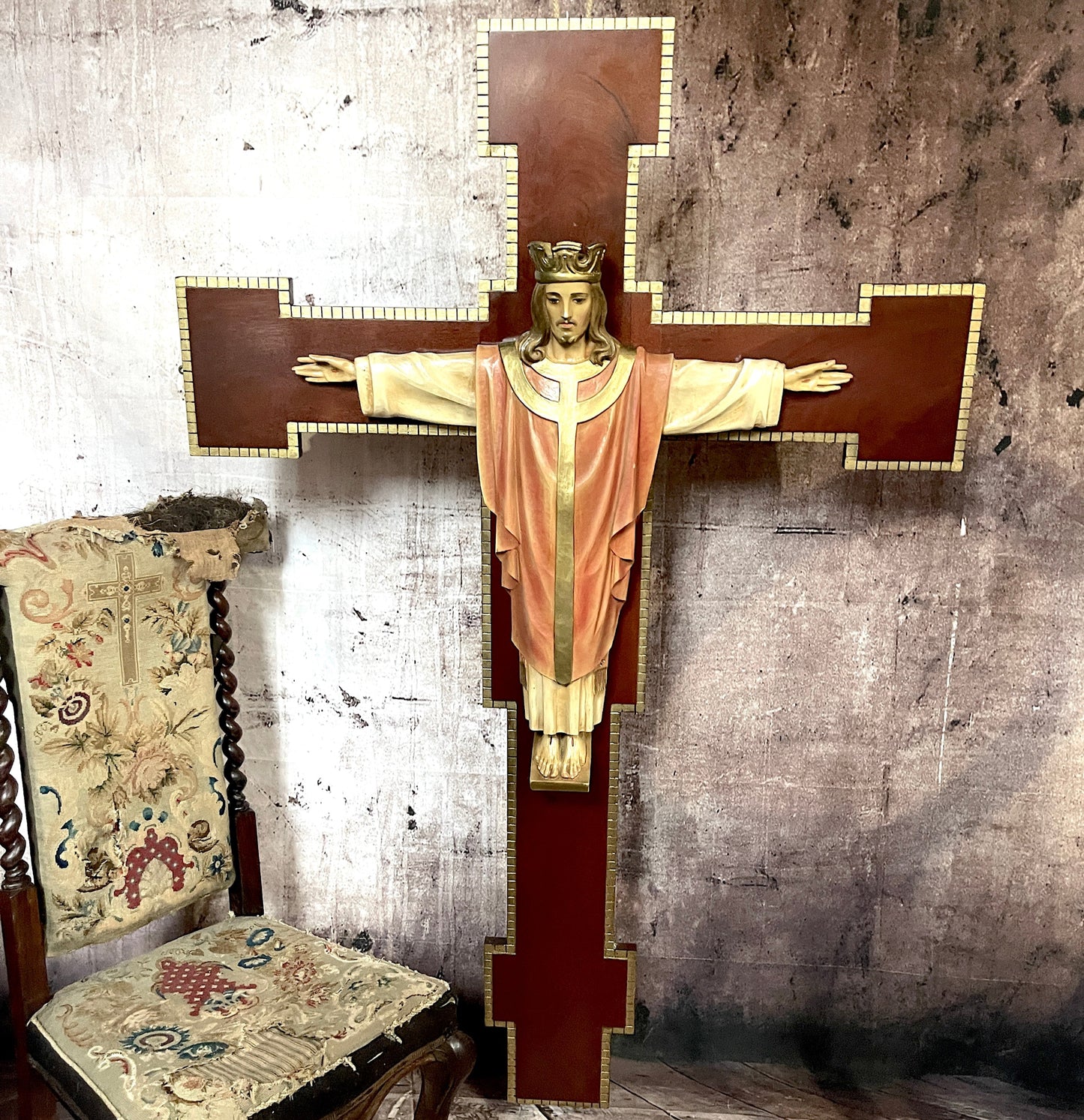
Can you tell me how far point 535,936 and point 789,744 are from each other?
0.78m

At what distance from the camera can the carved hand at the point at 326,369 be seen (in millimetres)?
1741

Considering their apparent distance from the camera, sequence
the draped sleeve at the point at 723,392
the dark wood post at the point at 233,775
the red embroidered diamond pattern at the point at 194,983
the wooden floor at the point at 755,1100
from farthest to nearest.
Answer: the wooden floor at the point at 755,1100
the dark wood post at the point at 233,775
the red embroidered diamond pattern at the point at 194,983
the draped sleeve at the point at 723,392

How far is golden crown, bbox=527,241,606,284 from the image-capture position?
1561 millimetres

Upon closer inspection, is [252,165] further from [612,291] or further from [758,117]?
[758,117]

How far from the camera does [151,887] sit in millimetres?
1904

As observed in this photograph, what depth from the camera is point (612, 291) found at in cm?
173

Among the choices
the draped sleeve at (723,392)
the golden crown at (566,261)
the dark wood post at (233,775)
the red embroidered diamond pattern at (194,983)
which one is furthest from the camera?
the dark wood post at (233,775)

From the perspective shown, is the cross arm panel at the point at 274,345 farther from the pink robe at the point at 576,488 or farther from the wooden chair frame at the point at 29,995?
the wooden chair frame at the point at 29,995

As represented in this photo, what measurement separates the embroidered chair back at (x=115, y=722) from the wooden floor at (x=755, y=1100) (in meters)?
0.81

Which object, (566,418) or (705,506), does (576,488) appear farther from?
(705,506)

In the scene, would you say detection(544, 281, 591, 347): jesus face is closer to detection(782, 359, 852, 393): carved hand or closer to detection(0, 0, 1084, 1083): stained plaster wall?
detection(782, 359, 852, 393): carved hand

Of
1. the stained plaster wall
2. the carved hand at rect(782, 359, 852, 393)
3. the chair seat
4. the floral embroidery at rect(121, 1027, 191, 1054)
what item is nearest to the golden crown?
the carved hand at rect(782, 359, 852, 393)

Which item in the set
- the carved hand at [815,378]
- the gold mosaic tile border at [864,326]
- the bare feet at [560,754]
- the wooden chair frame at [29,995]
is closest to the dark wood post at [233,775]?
the wooden chair frame at [29,995]

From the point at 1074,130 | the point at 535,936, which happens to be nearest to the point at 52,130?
the point at 535,936
